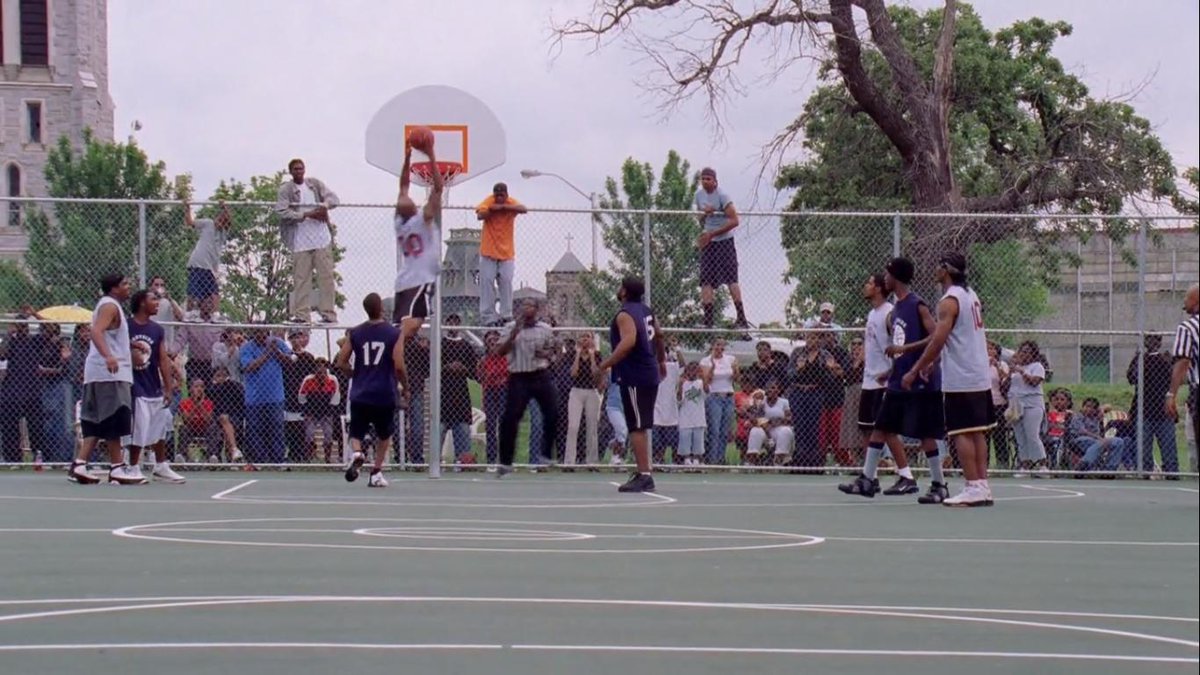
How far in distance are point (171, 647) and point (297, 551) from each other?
12.4 ft

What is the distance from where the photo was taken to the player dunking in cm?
1650

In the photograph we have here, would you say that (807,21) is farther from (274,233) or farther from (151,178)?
(151,178)

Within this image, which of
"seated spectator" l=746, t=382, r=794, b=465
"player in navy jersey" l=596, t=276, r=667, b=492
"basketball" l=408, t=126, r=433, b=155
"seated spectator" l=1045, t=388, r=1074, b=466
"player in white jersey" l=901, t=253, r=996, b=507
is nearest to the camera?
"player in white jersey" l=901, t=253, r=996, b=507

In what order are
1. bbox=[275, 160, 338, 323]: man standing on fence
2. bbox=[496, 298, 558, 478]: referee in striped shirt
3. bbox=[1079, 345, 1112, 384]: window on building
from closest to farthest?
bbox=[496, 298, 558, 478]: referee in striped shirt, bbox=[275, 160, 338, 323]: man standing on fence, bbox=[1079, 345, 1112, 384]: window on building

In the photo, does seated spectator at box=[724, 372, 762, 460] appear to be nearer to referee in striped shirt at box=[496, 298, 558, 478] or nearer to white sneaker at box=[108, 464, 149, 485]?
referee in striped shirt at box=[496, 298, 558, 478]

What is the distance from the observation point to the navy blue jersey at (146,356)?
18.0 m

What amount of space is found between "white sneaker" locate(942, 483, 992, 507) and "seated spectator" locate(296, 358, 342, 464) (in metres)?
7.83

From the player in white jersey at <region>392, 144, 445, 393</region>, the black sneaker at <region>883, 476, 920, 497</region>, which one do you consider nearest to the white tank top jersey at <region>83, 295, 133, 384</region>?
the player in white jersey at <region>392, 144, 445, 393</region>

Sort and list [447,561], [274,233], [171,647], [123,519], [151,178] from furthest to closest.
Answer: [151,178]
[274,233]
[123,519]
[447,561]
[171,647]

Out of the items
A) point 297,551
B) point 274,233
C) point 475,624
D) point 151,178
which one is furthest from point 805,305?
point 151,178

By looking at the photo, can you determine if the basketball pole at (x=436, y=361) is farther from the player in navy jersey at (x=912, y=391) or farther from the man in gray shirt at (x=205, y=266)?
the player in navy jersey at (x=912, y=391)

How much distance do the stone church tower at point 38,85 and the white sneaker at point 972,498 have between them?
104 metres

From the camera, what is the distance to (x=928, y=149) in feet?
111

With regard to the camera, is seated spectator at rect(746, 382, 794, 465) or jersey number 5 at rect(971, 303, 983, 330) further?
seated spectator at rect(746, 382, 794, 465)
